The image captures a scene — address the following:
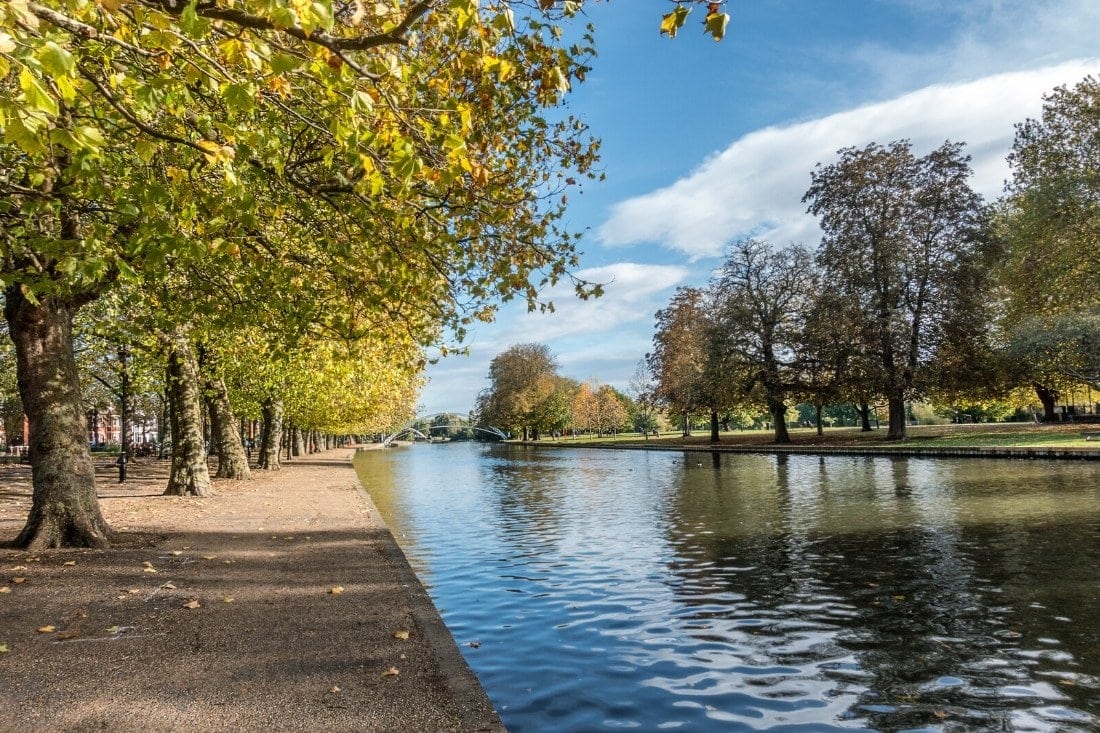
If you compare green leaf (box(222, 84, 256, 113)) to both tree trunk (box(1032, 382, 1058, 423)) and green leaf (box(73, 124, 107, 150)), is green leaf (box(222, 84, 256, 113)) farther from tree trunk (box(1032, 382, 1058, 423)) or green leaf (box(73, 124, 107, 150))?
tree trunk (box(1032, 382, 1058, 423))

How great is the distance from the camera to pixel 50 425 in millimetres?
10602

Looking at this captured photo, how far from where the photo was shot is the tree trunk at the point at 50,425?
10.6 m

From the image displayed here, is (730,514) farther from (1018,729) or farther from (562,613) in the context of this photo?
(1018,729)

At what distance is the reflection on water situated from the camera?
236 inches

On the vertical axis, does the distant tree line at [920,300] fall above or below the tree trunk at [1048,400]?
above

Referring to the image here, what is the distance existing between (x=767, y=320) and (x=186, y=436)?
139ft

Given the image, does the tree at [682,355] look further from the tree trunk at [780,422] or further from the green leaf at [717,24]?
the green leaf at [717,24]

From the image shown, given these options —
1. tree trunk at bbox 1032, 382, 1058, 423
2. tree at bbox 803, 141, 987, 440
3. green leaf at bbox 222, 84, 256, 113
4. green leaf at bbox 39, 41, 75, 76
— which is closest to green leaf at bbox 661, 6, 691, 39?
green leaf at bbox 222, 84, 256, 113

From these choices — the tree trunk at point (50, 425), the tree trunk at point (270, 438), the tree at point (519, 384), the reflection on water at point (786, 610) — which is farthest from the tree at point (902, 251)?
the tree at point (519, 384)

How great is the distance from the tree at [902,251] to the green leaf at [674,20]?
4151cm

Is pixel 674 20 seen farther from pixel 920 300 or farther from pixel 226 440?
pixel 920 300

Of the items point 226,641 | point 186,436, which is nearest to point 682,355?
point 186,436

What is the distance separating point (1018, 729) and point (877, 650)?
1.87 metres

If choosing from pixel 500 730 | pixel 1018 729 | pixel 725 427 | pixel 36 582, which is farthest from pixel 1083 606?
pixel 725 427
